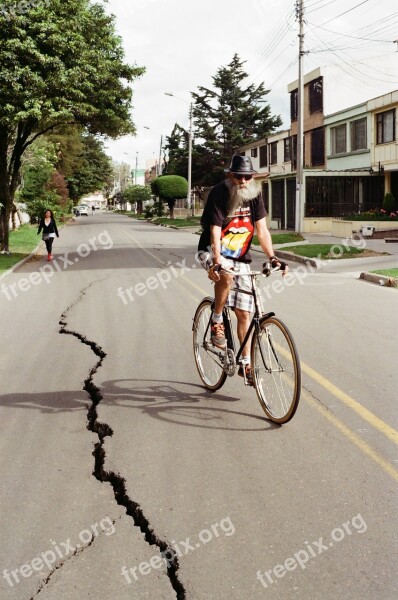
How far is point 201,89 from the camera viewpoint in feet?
219

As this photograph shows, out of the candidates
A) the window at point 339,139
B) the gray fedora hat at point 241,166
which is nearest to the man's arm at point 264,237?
the gray fedora hat at point 241,166

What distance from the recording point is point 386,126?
3322cm

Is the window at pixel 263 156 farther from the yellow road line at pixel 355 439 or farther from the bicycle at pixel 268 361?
the yellow road line at pixel 355 439

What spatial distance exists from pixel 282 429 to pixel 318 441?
365 millimetres

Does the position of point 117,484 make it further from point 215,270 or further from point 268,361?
point 215,270

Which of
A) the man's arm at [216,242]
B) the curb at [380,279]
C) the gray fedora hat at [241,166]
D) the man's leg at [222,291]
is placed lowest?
the curb at [380,279]

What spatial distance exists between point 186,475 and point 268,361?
4.62ft

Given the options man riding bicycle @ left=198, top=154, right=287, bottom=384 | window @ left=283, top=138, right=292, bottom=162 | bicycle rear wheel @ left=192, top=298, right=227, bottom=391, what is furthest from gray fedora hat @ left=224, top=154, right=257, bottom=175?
window @ left=283, top=138, right=292, bottom=162

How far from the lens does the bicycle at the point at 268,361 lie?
511cm

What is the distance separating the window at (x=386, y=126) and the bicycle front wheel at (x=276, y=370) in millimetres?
29477

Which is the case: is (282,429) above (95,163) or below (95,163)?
below

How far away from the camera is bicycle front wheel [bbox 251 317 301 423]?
16.6 ft

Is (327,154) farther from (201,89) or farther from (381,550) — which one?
(381,550)

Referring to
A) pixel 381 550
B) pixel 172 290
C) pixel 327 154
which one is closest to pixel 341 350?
pixel 381 550
